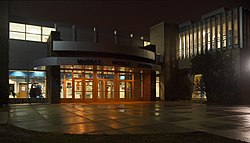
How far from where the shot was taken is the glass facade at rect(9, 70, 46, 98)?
26375 millimetres

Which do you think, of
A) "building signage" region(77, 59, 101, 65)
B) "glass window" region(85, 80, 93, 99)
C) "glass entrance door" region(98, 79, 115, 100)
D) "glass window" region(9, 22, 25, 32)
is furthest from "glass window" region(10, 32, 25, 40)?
"glass entrance door" region(98, 79, 115, 100)

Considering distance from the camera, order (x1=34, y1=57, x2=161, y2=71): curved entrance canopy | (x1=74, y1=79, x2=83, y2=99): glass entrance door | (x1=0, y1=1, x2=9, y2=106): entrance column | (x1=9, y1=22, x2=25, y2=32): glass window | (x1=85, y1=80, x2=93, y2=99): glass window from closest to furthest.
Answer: (x1=0, y1=1, x2=9, y2=106): entrance column < (x1=34, y1=57, x2=161, y2=71): curved entrance canopy < (x1=74, y1=79, x2=83, y2=99): glass entrance door < (x1=85, y1=80, x2=93, y2=99): glass window < (x1=9, y1=22, x2=25, y2=32): glass window

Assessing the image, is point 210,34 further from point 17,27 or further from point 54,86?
point 17,27

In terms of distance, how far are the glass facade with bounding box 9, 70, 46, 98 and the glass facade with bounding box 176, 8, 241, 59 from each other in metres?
17.6

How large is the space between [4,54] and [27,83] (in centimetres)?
763

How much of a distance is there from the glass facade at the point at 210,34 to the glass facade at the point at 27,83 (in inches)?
694

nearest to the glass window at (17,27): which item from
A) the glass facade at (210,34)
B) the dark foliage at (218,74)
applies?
the glass facade at (210,34)

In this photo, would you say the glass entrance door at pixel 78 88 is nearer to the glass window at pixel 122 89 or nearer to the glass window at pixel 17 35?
the glass window at pixel 122 89

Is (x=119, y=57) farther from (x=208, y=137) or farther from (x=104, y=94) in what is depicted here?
(x=208, y=137)

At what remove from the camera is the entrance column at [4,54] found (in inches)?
778

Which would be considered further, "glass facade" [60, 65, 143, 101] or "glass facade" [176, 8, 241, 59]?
"glass facade" [60, 65, 143, 101]

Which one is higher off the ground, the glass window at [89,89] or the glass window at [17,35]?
the glass window at [17,35]

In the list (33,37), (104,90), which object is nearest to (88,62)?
(104,90)

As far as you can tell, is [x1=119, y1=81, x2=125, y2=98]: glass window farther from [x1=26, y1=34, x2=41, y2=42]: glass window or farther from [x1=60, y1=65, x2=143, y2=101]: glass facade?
[x1=26, y1=34, x2=41, y2=42]: glass window
